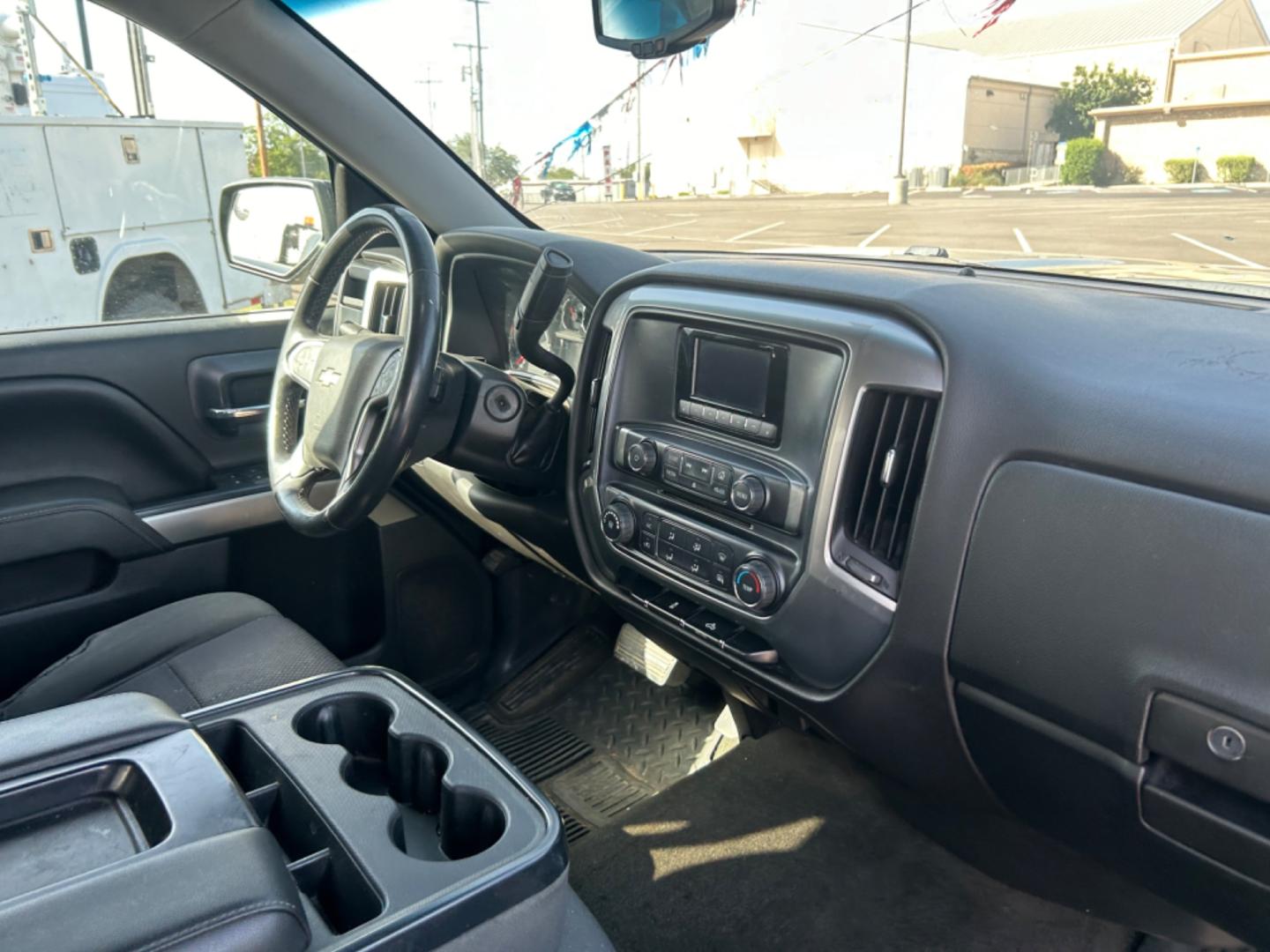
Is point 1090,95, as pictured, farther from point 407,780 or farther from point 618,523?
point 407,780

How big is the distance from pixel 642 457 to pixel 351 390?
1.74 feet

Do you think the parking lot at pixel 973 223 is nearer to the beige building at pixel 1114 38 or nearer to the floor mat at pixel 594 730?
the beige building at pixel 1114 38

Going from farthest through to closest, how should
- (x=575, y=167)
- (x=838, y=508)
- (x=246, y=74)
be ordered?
(x=575, y=167), (x=246, y=74), (x=838, y=508)

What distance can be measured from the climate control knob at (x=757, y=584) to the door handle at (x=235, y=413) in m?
1.56

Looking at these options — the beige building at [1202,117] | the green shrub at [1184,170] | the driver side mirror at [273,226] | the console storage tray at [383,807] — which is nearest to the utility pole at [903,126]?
the beige building at [1202,117]

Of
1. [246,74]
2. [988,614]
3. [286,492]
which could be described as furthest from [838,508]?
[246,74]

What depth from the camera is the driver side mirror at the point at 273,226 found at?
110 inches

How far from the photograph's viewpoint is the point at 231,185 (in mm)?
2877

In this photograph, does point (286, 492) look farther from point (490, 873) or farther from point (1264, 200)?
point (1264, 200)

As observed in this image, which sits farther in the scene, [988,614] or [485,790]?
[988,614]

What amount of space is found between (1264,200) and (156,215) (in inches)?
96.2

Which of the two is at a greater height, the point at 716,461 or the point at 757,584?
the point at 716,461

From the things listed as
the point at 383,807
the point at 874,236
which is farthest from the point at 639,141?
the point at 383,807

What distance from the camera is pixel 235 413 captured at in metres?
2.70
